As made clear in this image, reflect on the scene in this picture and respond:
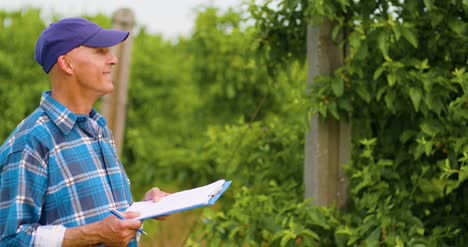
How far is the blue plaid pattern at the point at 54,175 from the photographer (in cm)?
239

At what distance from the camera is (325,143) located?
13.8ft

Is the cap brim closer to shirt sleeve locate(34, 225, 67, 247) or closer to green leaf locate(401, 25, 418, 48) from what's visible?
shirt sleeve locate(34, 225, 67, 247)

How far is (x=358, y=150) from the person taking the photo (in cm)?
439

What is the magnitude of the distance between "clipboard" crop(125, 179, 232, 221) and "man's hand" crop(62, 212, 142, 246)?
0.04 m

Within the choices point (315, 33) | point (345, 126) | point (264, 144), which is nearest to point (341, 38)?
point (315, 33)

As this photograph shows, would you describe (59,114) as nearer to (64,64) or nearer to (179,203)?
(64,64)

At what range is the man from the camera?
238 centimetres

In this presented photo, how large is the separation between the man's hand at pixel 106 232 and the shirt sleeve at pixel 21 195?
109 millimetres

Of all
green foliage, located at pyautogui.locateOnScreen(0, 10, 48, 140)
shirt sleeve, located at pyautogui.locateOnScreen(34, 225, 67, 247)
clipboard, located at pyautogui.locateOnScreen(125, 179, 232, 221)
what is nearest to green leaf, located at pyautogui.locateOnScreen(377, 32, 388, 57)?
clipboard, located at pyautogui.locateOnScreen(125, 179, 232, 221)

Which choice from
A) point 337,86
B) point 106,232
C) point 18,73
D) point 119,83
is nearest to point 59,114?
point 106,232

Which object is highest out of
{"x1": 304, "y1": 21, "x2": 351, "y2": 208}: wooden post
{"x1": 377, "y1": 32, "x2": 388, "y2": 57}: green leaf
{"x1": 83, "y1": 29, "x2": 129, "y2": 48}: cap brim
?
{"x1": 83, "y1": 29, "x2": 129, "y2": 48}: cap brim

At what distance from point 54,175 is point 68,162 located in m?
0.06

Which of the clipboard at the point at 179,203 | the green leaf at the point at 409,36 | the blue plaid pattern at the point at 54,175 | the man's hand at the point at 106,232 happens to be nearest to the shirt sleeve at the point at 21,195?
the blue plaid pattern at the point at 54,175

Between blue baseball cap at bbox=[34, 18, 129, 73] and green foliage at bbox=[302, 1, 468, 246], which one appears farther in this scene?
green foliage at bbox=[302, 1, 468, 246]
